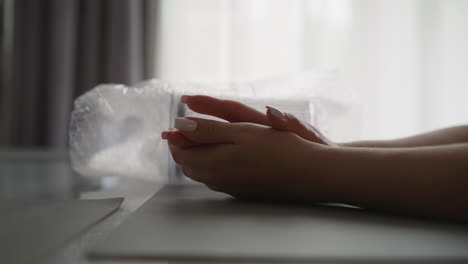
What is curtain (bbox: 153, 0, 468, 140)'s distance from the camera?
1.69 m

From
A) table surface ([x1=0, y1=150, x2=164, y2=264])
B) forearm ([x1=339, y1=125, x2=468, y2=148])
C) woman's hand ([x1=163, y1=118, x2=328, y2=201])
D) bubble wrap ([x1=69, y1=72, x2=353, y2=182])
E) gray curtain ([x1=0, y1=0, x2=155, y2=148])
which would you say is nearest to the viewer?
table surface ([x1=0, y1=150, x2=164, y2=264])

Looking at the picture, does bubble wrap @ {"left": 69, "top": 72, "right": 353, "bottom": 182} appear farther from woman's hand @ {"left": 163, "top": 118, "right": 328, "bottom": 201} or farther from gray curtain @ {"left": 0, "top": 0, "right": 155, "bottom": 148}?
gray curtain @ {"left": 0, "top": 0, "right": 155, "bottom": 148}

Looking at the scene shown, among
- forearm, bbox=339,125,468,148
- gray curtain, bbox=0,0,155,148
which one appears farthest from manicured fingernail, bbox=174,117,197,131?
gray curtain, bbox=0,0,155,148

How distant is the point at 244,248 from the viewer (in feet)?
0.88

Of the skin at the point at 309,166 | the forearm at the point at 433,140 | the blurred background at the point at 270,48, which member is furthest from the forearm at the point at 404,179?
the blurred background at the point at 270,48

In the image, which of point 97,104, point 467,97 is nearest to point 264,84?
point 97,104

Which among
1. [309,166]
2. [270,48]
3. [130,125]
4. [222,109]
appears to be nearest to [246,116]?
[222,109]

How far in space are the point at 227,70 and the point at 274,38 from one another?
264 millimetres

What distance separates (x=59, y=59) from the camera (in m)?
1.58

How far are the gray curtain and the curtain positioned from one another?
18 centimetres

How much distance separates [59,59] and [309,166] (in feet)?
4.77

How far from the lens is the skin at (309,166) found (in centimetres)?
40

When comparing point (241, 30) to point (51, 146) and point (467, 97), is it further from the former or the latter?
point (467, 97)

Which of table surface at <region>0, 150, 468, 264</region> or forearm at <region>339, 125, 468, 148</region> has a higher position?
forearm at <region>339, 125, 468, 148</region>
